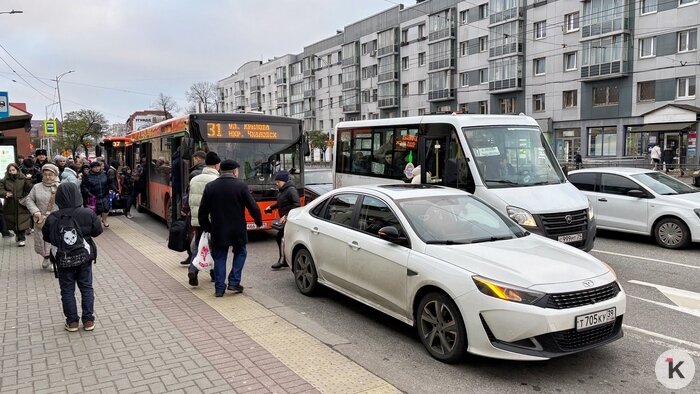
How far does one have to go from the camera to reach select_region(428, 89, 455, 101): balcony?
5581 cm

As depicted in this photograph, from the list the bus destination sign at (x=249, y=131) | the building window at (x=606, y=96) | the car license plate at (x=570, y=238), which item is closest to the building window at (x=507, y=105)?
the building window at (x=606, y=96)

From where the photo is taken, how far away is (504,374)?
14.8ft

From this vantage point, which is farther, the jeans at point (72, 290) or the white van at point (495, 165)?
the white van at point (495, 165)

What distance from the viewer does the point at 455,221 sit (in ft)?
18.4

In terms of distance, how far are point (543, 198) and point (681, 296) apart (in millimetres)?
2392

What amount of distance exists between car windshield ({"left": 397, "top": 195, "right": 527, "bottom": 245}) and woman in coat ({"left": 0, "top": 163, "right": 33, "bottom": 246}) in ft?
28.2

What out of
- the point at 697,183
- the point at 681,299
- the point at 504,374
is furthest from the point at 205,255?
the point at 697,183

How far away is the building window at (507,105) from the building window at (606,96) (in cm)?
821

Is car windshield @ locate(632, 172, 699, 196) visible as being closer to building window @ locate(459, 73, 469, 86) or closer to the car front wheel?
the car front wheel

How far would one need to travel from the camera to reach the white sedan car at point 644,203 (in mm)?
10086

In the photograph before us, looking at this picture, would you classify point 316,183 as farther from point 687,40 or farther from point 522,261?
point 687,40

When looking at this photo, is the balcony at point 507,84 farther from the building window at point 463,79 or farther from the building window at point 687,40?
the building window at point 687,40

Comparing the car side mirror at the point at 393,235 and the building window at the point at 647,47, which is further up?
the building window at the point at 647,47

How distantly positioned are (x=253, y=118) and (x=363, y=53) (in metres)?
→ 61.9
